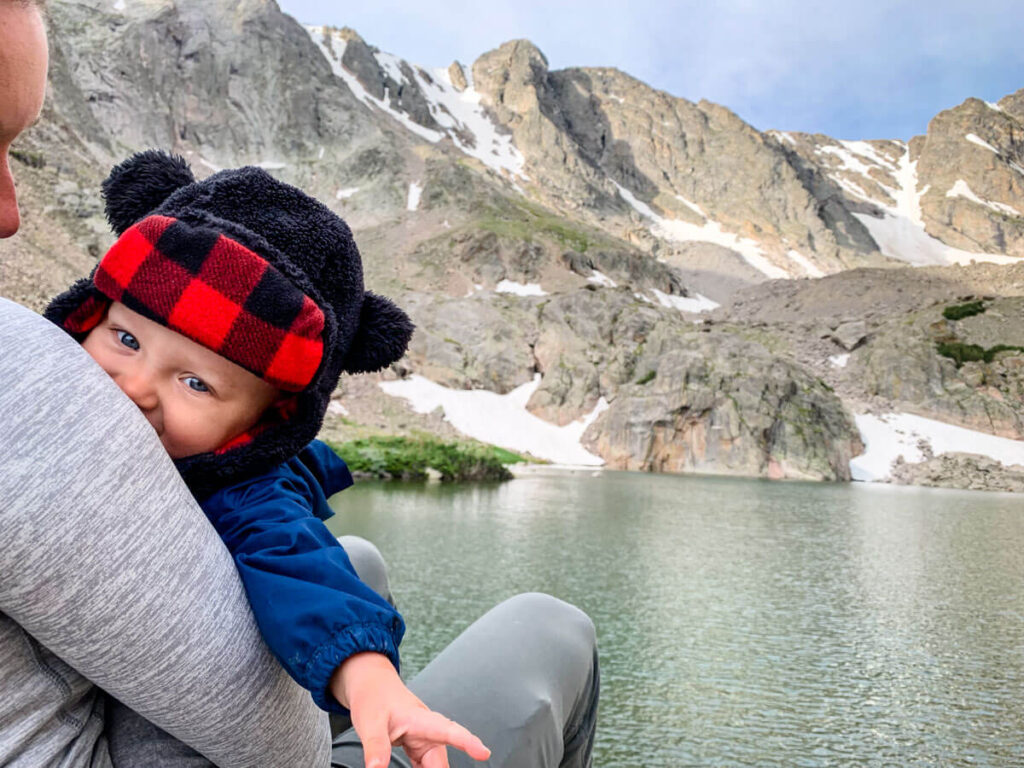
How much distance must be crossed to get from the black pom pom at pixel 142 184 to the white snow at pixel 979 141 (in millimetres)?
123892

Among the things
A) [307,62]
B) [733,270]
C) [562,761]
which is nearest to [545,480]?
[562,761]

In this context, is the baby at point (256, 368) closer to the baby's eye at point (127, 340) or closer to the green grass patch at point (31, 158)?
the baby's eye at point (127, 340)

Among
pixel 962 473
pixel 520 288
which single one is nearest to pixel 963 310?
pixel 962 473

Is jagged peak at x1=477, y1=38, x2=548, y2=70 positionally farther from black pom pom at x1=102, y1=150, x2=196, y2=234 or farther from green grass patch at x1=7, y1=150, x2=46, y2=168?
black pom pom at x1=102, y1=150, x2=196, y2=234

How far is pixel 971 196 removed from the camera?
94.4 meters

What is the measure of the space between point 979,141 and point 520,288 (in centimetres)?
9636

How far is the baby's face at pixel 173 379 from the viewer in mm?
996

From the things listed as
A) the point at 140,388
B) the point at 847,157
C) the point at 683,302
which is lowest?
the point at 140,388

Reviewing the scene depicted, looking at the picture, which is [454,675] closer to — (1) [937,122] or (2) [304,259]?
(2) [304,259]

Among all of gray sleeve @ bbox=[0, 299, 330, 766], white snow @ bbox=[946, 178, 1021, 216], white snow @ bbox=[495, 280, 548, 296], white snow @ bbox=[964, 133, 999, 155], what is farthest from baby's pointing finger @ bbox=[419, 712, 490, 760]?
white snow @ bbox=[964, 133, 999, 155]

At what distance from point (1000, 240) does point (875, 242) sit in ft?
50.2

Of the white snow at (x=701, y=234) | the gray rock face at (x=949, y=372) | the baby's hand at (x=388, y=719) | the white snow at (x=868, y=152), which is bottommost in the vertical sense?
the baby's hand at (x=388, y=719)

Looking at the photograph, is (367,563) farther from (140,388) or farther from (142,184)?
(142,184)

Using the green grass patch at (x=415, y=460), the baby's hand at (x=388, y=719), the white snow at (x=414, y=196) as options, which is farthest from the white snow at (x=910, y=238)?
the baby's hand at (x=388, y=719)
